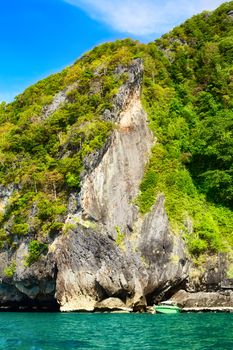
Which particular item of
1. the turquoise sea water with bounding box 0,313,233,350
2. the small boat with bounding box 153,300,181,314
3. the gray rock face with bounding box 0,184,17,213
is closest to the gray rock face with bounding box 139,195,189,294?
the small boat with bounding box 153,300,181,314

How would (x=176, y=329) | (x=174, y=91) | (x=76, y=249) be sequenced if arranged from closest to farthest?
(x=176, y=329) < (x=76, y=249) < (x=174, y=91)

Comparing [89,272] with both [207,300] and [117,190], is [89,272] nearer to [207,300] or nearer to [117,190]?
[117,190]

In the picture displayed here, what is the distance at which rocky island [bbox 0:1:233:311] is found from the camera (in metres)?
45.0

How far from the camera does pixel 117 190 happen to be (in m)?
50.4

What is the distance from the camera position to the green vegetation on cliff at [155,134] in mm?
49906

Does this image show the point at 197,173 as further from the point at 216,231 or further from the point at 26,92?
the point at 26,92

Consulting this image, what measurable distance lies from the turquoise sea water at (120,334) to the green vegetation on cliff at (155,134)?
15248 mm

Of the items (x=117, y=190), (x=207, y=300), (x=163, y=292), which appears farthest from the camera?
(x=117, y=190)

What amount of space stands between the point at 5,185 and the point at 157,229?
1774cm

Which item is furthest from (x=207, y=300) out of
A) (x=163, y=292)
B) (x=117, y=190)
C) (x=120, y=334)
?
(x=120, y=334)

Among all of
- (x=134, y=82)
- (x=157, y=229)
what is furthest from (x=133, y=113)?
(x=157, y=229)

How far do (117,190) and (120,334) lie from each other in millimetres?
24836

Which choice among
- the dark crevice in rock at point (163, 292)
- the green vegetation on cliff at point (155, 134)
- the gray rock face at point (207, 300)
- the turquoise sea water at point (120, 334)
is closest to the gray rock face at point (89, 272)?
A: the green vegetation on cliff at point (155, 134)

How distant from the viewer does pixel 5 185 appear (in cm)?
5462
